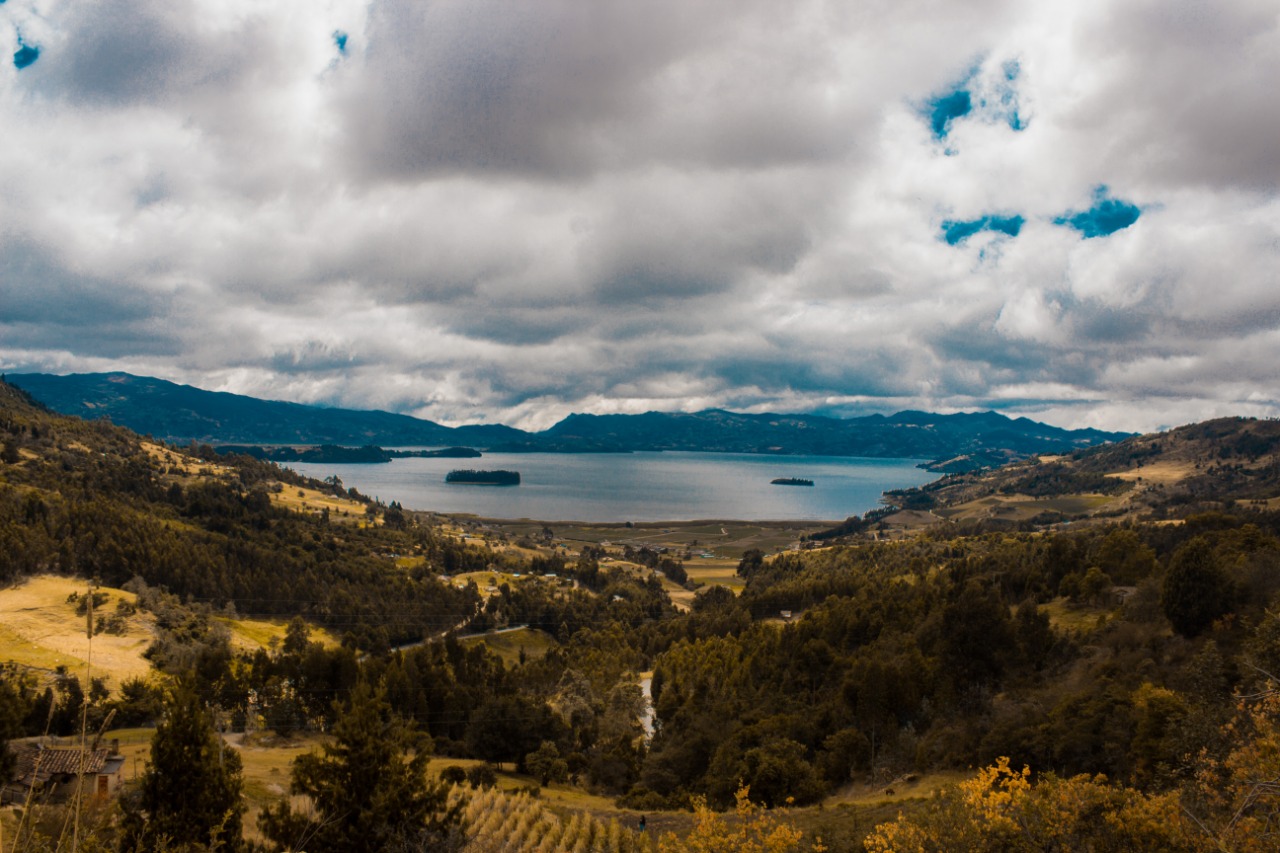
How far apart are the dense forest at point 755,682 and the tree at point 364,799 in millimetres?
114

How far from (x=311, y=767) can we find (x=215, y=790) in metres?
3.41

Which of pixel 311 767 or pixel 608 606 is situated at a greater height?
pixel 311 767

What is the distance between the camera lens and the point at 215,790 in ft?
75.3

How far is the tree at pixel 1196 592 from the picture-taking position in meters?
45.7

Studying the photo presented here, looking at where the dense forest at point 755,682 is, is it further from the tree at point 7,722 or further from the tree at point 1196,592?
the tree at point 7,722

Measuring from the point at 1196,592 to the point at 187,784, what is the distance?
55319 millimetres

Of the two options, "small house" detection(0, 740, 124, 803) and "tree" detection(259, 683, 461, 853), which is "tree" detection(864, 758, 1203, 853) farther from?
"small house" detection(0, 740, 124, 803)

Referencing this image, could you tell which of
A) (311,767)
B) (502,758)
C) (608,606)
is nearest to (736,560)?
(608,606)

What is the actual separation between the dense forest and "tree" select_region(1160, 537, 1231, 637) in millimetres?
163

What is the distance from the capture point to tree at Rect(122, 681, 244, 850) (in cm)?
2211

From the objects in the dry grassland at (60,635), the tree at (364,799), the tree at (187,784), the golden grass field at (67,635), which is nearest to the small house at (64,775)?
the tree at (187,784)

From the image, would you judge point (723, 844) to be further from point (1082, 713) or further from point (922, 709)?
point (922, 709)

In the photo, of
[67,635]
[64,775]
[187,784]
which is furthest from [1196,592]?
[67,635]

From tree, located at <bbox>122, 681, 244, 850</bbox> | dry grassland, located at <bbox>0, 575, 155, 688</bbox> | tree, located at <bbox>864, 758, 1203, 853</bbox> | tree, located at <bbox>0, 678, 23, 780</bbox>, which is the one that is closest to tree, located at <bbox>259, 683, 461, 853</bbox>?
tree, located at <bbox>122, 681, 244, 850</bbox>
